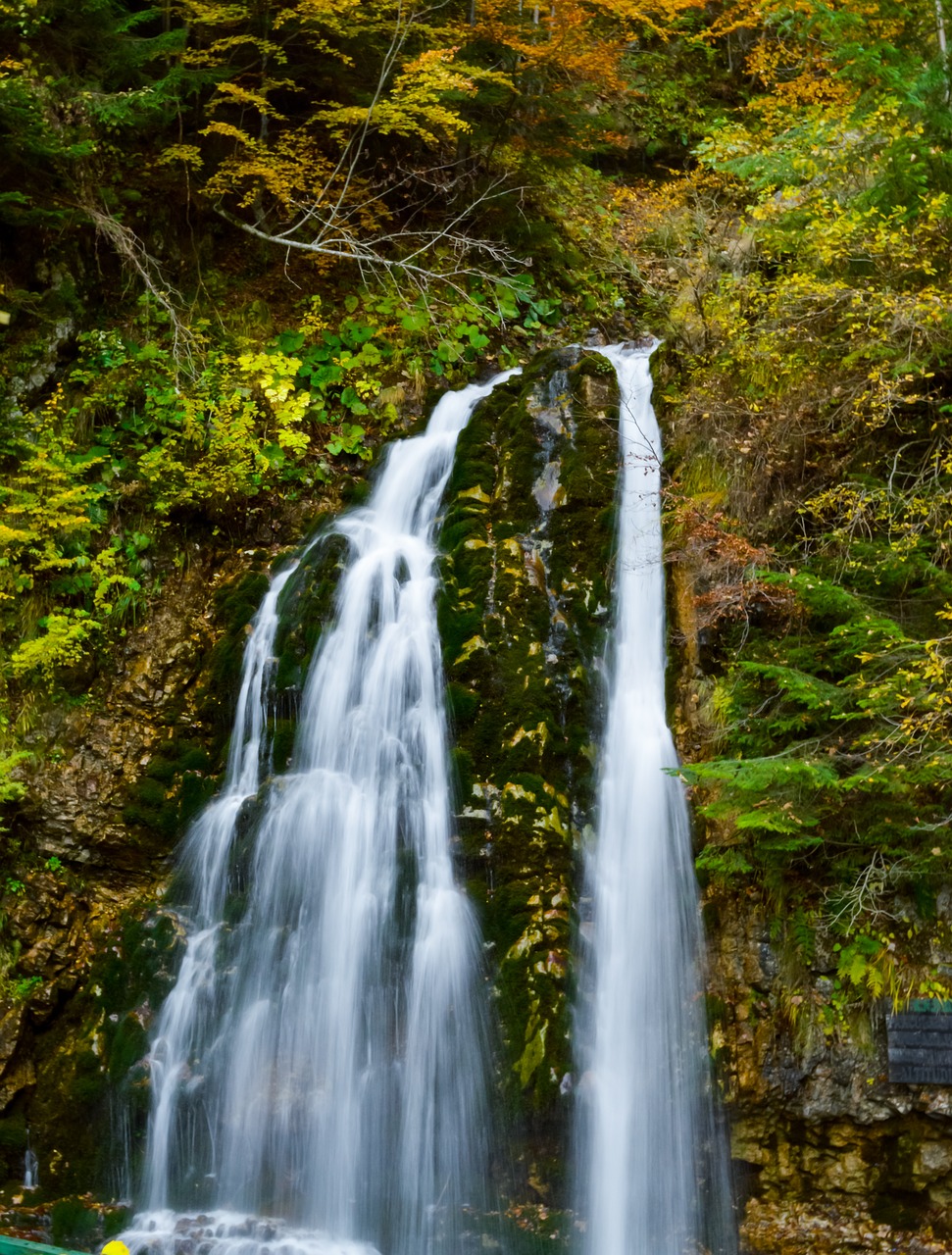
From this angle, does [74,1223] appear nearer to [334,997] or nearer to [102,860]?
[334,997]

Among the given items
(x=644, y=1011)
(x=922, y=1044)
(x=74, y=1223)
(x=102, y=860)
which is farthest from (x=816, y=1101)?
(x=102, y=860)

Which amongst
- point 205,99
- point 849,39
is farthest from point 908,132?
point 205,99

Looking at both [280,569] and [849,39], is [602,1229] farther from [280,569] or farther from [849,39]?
[849,39]

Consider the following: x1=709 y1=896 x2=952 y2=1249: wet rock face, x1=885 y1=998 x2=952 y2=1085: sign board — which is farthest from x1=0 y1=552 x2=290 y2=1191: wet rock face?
x1=885 y1=998 x2=952 y2=1085: sign board

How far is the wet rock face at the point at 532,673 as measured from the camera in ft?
20.0

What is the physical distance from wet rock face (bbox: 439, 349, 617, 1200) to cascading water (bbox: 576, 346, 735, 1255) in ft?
0.59

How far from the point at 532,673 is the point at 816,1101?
3.24m

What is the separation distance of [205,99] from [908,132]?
8.05 metres

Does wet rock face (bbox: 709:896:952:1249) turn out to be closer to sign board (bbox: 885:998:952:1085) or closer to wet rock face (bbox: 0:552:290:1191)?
sign board (bbox: 885:998:952:1085)

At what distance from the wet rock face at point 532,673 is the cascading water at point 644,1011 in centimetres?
18

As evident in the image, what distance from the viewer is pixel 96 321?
32.5 feet

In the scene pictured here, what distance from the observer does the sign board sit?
5.36 m

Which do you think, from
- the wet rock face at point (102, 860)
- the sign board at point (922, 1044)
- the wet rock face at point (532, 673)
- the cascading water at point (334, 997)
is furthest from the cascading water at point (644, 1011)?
the wet rock face at point (102, 860)

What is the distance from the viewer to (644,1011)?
6.12 metres
